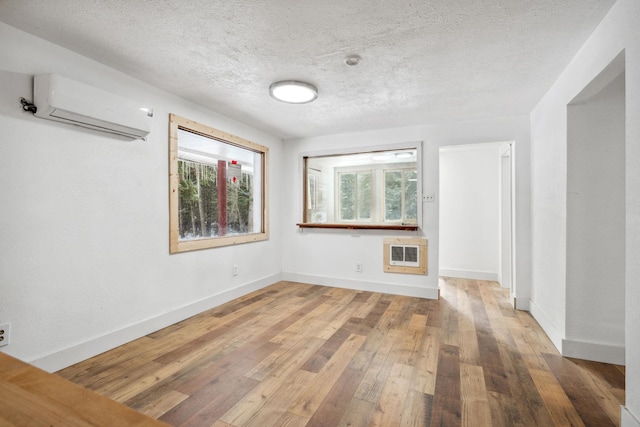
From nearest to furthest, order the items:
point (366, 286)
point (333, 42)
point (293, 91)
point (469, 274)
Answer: point (333, 42), point (293, 91), point (366, 286), point (469, 274)

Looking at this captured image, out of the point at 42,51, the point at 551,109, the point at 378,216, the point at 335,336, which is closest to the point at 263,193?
the point at 378,216

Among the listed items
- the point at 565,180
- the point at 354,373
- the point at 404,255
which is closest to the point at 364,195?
the point at 404,255

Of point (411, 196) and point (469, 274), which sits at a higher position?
point (411, 196)

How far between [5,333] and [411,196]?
13.2 ft

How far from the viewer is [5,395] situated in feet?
2.26

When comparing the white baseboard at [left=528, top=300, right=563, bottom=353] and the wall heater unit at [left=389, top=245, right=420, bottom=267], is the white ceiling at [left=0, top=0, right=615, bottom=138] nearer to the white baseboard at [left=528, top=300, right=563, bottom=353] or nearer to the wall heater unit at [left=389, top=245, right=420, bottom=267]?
the wall heater unit at [left=389, top=245, right=420, bottom=267]

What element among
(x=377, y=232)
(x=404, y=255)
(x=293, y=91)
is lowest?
(x=404, y=255)

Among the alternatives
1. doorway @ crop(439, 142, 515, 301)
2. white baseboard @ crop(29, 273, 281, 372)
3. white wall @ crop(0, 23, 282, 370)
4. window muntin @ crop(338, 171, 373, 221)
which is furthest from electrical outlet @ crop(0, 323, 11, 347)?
doorway @ crop(439, 142, 515, 301)

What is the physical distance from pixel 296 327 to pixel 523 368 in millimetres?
1835

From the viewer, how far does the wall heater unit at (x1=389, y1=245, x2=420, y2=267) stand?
13.1ft

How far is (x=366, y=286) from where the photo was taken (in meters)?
4.29

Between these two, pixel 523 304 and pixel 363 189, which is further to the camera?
pixel 363 189

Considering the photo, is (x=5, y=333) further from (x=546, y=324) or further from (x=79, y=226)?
(x=546, y=324)

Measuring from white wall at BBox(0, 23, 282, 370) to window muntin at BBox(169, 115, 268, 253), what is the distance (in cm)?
13
